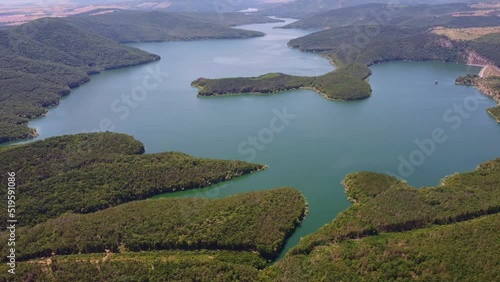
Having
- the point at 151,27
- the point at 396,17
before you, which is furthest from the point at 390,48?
the point at 151,27

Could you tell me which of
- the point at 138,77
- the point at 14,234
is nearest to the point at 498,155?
the point at 14,234

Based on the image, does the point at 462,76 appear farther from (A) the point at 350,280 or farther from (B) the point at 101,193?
(B) the point at 101,193

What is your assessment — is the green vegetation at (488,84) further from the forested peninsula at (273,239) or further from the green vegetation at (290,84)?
the forested peninsula at (273,239)

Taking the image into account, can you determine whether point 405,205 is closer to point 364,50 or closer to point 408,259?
point 408,259

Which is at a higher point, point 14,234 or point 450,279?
point 450,279

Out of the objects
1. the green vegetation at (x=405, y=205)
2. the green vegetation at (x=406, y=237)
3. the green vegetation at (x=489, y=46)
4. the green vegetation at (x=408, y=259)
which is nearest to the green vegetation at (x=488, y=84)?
the green vegetation at (x=489, y=46)

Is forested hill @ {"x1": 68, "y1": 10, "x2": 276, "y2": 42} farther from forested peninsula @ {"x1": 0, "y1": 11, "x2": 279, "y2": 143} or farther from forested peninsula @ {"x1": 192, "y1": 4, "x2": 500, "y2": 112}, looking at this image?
forested peninsula @ {"x1": 192, "y1": 4, "x2": 500, "y2": 112}
